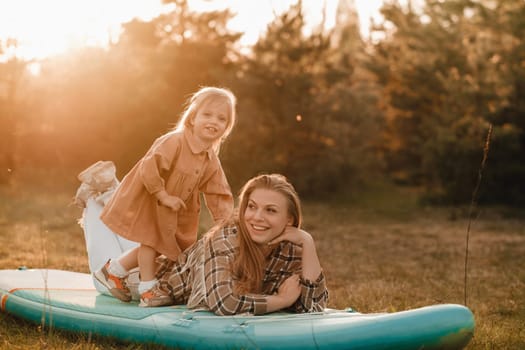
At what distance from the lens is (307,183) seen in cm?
1678

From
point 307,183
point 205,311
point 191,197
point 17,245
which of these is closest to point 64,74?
point 307,183

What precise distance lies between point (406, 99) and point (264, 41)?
5207 millimetres

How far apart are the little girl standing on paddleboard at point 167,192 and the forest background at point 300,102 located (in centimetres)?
1019

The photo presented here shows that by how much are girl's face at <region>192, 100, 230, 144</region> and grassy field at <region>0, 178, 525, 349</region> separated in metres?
1.22

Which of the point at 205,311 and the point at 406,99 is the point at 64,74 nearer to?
the point at 406,99

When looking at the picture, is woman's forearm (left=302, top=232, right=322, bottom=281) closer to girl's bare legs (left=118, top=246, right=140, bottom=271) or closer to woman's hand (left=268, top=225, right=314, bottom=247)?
woman's hand (left=268, top=225, right=314, bottom=247)

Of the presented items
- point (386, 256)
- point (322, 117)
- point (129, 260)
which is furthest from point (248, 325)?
point (322, 117)

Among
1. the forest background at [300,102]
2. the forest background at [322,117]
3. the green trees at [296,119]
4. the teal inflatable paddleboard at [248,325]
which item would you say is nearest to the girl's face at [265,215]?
the teal inflatable paddleboard at [248,325]

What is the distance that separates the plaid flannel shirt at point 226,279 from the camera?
333cm

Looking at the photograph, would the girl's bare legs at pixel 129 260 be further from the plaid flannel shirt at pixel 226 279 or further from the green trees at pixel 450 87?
the green trees at pixel 450 87

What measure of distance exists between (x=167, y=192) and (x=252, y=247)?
3.54ft

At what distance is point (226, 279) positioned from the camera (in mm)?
3320

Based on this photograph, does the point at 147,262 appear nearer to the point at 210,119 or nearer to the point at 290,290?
the point at 210,119

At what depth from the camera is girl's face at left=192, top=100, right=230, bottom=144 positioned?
13.8 ft
